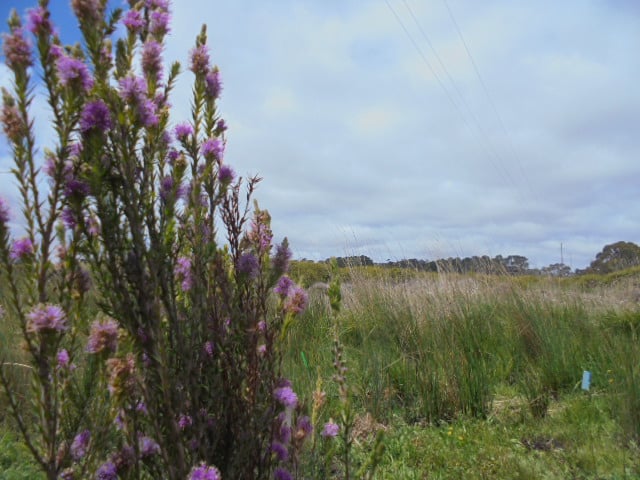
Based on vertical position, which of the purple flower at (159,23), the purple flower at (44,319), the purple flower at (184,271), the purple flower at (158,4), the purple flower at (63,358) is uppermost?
the purple flower at (158,4)

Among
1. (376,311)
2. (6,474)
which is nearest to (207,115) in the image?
(6,474)

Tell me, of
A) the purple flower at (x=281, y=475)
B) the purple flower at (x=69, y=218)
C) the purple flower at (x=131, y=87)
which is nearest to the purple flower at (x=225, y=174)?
the purple flower at (x=131, y=87)

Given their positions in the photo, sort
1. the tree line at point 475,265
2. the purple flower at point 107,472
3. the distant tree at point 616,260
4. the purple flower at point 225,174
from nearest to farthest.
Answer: the purple flower at point 107,472 → the purple flower at point 225,174 → the tree line at point 475,265 → the distant tree at point 616,260

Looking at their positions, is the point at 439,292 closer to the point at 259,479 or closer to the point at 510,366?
the point at 510,366

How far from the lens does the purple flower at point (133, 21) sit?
5.19 feet

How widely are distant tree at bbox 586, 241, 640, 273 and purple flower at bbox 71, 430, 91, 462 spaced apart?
14.9 m

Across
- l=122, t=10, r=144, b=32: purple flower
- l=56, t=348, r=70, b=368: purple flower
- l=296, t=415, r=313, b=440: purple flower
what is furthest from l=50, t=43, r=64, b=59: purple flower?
l=296, t=415, r=313, b=440: purple flower

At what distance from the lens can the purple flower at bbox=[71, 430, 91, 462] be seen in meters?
1.48

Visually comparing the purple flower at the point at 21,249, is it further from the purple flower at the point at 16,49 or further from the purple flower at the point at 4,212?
the purple flower at the point at 16,49

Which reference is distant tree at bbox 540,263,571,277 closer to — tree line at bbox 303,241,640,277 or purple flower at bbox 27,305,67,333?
tree line at bbox 303,241,640,277

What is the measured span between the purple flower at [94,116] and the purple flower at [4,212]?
0.30m

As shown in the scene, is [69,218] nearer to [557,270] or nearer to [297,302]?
[297,302]

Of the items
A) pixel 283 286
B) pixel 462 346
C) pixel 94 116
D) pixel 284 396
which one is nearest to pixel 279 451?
pixel 284 396

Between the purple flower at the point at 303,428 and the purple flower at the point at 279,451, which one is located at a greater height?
the purple flower at the point at 303,428
